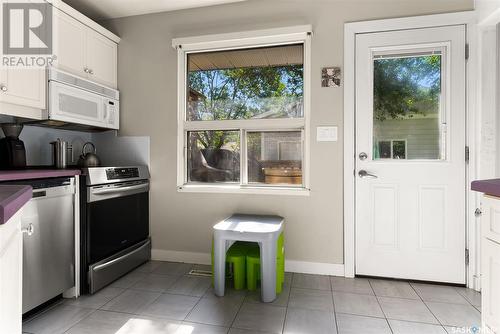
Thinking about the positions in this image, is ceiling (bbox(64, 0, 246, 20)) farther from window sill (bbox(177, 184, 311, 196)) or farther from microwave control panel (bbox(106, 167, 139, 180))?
window sill (bbox(177, 184, 311, 196))

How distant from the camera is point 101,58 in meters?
2.70

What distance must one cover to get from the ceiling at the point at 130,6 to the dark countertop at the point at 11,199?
2395mm

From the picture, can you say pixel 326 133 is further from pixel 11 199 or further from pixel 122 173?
pixel 11 199

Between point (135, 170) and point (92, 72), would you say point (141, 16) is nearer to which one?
point (92, 72)

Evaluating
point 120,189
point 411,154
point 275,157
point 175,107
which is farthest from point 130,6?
point 411,154

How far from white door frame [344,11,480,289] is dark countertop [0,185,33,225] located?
2.20 meters

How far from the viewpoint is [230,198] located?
8.81ft

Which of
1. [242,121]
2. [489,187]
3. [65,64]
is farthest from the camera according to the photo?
[242,121]

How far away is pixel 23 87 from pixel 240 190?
1.84 meters

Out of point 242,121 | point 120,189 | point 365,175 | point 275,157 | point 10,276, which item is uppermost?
point 242,121

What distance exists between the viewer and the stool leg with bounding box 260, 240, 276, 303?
6.50 feet

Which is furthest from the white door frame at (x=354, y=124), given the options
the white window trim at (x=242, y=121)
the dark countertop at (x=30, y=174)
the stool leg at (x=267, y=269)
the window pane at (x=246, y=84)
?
the dark countertop at (x=30, y=174)

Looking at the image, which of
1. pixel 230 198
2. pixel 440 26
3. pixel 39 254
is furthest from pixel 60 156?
pixel 440 26

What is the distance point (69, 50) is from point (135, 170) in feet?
3.73
